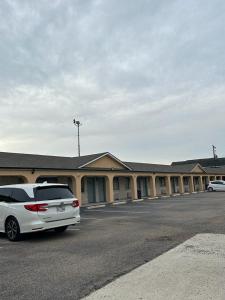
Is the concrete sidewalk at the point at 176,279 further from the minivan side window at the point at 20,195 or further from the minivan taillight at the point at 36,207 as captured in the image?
the minivan side window at the point at 20,195

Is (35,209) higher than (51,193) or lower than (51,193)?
lower

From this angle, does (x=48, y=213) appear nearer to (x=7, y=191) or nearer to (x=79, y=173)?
(x=7, y=191)

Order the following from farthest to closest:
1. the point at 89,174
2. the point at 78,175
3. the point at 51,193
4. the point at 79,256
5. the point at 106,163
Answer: the point at 106,163, the point at 89,174, the point at 78,175, the point at 51,193, the point at 79,256

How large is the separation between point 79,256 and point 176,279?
101 inches

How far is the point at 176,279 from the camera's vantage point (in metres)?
5.43

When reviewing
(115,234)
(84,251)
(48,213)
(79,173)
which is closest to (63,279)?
(84,251)

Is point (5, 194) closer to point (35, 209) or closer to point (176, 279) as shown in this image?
point (35, 209)

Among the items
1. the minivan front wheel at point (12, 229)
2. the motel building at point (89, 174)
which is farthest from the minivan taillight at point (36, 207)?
the motel building at point (89, 174)

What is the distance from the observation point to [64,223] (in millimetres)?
9898

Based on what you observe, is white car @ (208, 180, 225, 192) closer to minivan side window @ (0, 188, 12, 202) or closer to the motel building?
the motel building

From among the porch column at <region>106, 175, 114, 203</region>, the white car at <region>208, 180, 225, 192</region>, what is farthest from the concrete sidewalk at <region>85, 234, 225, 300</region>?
the white car at <region>208, 180, 225, 192</region>

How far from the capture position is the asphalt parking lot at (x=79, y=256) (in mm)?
5234

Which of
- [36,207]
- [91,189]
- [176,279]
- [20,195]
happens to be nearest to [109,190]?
[91,189]

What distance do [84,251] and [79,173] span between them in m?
15.6
